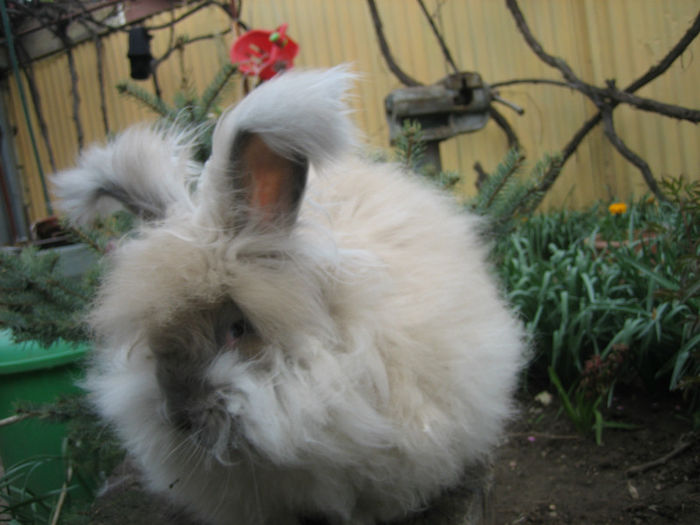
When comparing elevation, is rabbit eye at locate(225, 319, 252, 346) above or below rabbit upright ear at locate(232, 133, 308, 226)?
below

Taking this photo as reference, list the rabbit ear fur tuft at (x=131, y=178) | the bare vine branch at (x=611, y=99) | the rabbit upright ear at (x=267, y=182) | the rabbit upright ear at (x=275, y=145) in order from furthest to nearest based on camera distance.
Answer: the bare vine branch at (x=611, y=99)
the rabbit ear fur tuft at (x=131, y=178)
the rabbit upright ear at (x=267, y=182)
the rabbit upright ear at (x=275, y=145)

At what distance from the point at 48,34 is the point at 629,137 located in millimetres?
5754

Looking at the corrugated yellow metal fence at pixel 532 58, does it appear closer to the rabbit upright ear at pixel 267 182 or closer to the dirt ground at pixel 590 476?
the dirt ground at pixel 590 476

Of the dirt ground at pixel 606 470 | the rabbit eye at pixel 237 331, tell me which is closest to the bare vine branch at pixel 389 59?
the dirt ground at pixel 606 470

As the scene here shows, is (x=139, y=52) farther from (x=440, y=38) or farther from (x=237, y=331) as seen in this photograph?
(x=237, y=331)

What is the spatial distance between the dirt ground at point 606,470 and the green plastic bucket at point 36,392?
1754mm

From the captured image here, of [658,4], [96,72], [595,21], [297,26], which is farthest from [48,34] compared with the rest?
[658,4]

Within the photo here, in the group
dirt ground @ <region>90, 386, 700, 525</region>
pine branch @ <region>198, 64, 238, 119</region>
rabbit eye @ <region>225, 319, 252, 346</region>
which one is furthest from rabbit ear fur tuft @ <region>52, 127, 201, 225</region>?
dirt ground @ <region>90, 386, 700, 525</region>

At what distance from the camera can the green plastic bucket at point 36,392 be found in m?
2.34

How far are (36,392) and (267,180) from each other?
169 centimetres

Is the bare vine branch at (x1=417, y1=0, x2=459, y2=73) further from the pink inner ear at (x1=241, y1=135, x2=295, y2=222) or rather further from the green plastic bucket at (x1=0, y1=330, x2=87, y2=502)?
the pink inner ear at (x1=241, y1=135, x2=295, y2=222)

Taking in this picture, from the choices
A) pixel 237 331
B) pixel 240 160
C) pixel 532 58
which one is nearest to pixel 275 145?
pixel 240 160

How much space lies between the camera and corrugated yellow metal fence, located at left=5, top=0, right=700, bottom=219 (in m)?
4.32

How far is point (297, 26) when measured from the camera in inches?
204
